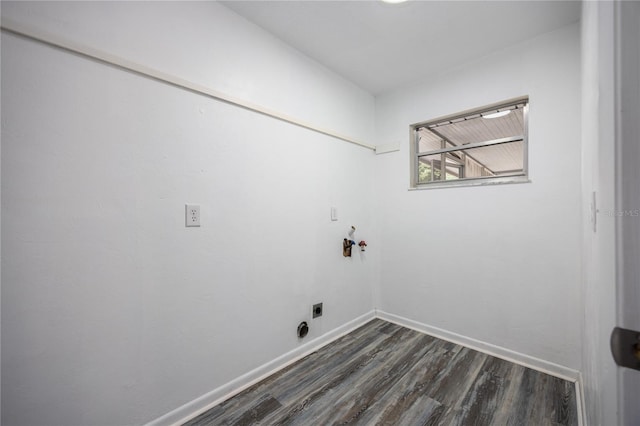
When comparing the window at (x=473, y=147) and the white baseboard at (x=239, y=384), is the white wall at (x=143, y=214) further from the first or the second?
the window at (x=473, y=147)

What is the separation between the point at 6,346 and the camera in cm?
111

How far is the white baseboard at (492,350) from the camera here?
1.97 m

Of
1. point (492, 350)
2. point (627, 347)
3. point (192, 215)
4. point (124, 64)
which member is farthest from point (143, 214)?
point (492, 350)

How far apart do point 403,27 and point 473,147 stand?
116 cm

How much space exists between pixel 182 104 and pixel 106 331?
1255 mm

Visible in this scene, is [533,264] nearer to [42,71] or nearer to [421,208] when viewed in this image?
[421,208]

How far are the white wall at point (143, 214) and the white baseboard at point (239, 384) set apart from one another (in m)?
0.05

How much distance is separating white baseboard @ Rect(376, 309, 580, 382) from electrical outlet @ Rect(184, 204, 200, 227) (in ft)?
7.37

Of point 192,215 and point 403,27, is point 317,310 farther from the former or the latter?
point 403,27

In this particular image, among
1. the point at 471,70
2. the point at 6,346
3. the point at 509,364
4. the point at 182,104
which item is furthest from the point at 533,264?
the point at 6,346

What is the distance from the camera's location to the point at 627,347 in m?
0.44

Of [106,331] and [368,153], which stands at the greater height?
[368,153]

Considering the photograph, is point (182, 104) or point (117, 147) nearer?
point (117, 147)

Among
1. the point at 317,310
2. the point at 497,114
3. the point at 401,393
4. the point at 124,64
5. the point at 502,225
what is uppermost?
the point at 497,114
